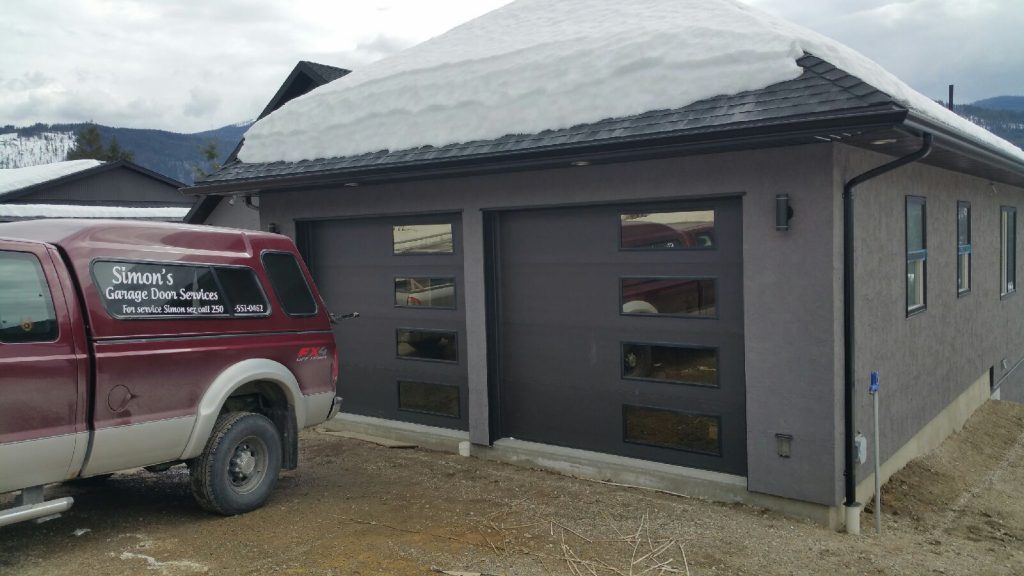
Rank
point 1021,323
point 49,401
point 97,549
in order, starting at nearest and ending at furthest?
point 49,401, point 97,549, point 1021,323

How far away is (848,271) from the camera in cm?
674

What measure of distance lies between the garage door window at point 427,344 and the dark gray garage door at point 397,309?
12 mm

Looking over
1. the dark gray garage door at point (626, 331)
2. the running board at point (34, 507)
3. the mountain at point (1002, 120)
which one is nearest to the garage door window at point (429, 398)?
the dark gray garage door at point (626, 331)

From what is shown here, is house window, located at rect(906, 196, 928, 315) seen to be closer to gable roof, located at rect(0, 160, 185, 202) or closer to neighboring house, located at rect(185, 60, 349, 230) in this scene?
neighboring house, located at rect(185, 60, 349, 230)

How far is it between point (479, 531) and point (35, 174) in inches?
1091

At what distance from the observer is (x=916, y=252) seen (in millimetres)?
8961

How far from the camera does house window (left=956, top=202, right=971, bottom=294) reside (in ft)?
35.9

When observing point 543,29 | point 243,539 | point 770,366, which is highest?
point 543,29

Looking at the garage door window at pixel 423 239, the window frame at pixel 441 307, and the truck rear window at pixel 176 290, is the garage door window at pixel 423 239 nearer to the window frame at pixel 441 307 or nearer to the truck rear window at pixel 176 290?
the window frame at pixel 441 307

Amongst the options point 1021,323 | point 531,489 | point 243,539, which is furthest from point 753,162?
point 1021,323

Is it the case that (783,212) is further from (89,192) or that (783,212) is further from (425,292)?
(89,192)

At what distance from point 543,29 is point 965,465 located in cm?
745

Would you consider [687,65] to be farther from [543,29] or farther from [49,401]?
[49,401]

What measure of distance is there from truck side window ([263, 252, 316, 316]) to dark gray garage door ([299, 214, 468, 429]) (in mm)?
2209
